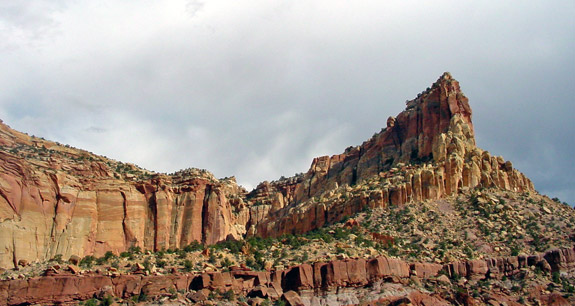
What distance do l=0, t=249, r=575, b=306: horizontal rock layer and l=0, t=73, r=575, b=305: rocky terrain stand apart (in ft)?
0.50

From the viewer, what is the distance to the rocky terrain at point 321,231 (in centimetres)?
6888

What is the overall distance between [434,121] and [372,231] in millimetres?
36115

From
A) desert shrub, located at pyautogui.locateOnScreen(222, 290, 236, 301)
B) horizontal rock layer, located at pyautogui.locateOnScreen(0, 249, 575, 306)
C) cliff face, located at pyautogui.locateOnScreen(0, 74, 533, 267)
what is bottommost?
desert shrub, located at pyautogui.locateOnScreen(222, 290, 236, 301)

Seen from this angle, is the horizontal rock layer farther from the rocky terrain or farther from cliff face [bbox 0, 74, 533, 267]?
cliff face [bbox 0, 74, 533, 267]

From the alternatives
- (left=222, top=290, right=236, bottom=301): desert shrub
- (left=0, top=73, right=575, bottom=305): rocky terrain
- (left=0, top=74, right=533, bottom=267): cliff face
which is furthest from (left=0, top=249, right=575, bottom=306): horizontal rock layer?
(left=0, top=74, right=533, bottom=267): cliff face

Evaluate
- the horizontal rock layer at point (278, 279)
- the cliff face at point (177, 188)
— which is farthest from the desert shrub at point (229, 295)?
the cliff face at point (177, 188)

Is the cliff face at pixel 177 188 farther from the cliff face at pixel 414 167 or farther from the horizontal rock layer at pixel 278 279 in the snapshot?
the horizontal rock layer at pixel 278 279

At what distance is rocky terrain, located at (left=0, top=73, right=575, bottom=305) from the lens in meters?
68.9

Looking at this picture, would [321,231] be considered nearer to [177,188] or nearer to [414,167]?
[414,167]

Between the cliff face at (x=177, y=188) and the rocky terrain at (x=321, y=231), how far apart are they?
0.24 m

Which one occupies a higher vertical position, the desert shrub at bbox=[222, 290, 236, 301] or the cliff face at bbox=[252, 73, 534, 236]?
the cliff face at bbox=[252, 73, 534, 236]

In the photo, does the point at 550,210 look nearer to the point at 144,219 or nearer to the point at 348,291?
the point at 348,291

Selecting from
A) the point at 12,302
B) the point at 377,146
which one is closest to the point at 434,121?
the point at 377,146

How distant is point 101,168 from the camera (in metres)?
110
